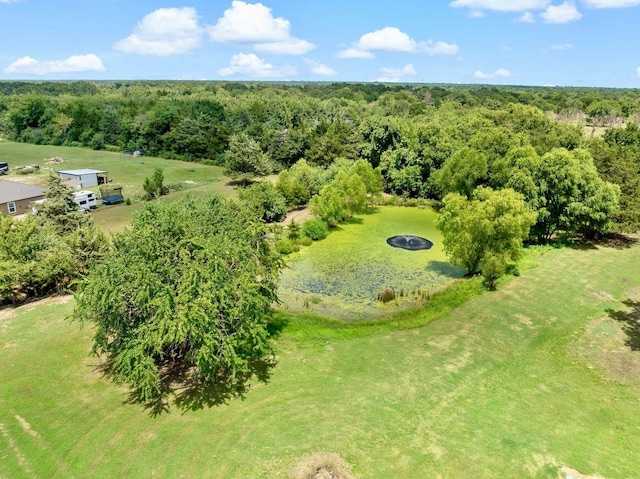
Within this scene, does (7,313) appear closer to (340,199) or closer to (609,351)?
(340,199)

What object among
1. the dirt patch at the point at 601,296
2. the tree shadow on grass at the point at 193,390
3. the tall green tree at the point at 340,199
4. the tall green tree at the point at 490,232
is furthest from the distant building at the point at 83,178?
the dirt patch at the point at 601,296

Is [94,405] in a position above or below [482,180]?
below

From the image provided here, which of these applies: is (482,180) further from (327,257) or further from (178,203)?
(178,203)

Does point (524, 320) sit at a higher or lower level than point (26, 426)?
higher

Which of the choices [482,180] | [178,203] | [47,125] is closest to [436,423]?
[178,203]

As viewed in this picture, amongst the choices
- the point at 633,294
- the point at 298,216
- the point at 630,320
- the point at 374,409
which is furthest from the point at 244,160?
the point at 630,320

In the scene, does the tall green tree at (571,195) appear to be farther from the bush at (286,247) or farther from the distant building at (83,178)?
the distant building at (83,178)
